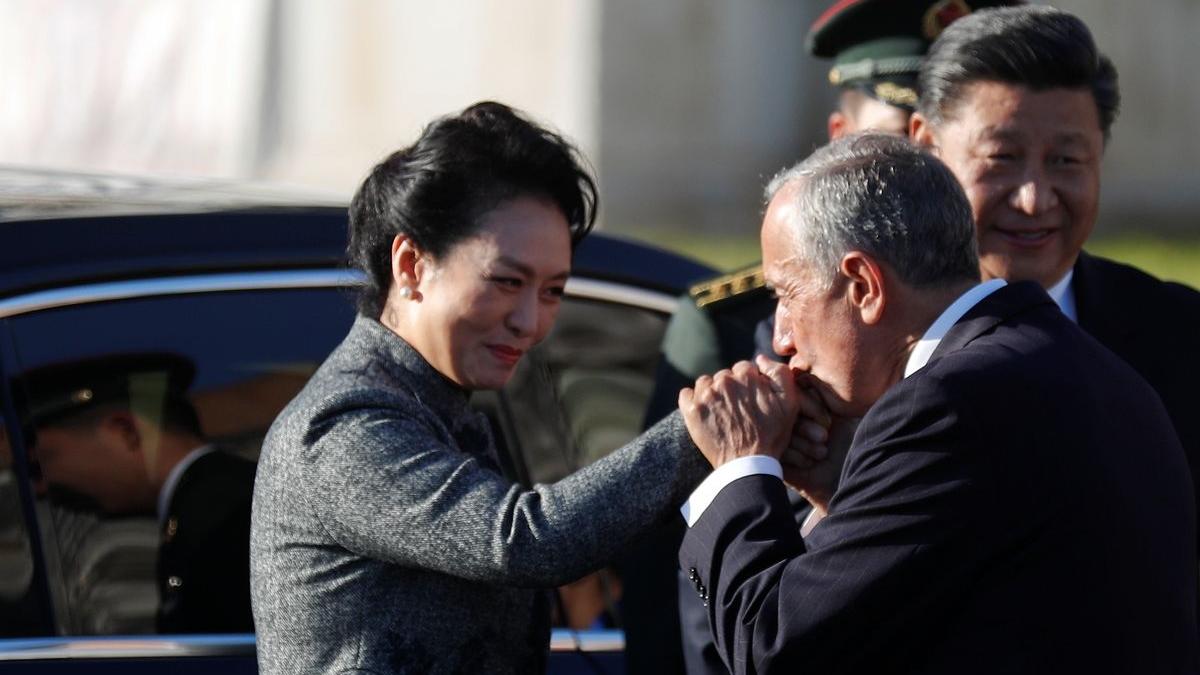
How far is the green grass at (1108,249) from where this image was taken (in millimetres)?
12188

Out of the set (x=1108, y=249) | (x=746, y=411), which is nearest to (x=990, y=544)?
(x=746, y=411)

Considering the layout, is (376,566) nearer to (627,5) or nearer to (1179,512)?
(1179,512)

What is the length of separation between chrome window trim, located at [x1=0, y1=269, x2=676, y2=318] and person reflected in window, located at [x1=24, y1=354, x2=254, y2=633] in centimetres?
10

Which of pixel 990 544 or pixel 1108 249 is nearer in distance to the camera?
pixel 990 544

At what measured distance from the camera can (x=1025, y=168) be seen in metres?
3.09

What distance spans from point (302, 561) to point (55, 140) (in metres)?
15.5

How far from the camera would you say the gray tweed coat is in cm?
243

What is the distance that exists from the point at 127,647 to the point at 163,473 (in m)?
0.30

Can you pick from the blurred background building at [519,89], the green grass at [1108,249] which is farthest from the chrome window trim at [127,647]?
the blurred background building at [519,89]

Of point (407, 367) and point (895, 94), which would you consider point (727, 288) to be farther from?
point (407, 367)

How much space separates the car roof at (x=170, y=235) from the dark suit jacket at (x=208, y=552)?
340 mm

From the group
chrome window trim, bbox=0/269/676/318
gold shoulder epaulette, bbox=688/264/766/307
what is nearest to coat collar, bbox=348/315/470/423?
chrome window trim, bbox=0/269/676/318

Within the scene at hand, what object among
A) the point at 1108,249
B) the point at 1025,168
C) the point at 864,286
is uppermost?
the point at 1025,168

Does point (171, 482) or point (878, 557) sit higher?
A: point (878, 557)
